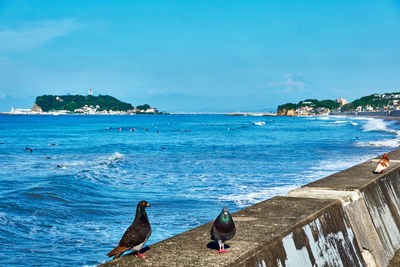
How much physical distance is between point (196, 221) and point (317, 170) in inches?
453

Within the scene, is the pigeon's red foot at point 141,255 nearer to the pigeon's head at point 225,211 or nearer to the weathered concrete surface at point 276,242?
the weathered concrete surface at point 276,242

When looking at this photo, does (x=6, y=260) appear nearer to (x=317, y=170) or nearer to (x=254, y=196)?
(x=254, y=196)

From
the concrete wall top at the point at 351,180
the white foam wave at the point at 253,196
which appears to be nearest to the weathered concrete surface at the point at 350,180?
the concrete wall top at the point at 351,180

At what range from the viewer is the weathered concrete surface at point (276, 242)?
3.87 m

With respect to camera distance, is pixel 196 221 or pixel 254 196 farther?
pixel 254 196

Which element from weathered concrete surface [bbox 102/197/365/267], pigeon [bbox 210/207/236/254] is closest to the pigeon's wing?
weathered concrete surface [bbox 102/197/365/267]

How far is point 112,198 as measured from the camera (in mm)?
15500

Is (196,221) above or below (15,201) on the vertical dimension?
below

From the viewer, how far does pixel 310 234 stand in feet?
15.2

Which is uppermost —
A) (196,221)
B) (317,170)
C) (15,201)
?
(15,201)

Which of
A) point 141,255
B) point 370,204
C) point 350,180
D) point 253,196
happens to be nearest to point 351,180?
point 350,180

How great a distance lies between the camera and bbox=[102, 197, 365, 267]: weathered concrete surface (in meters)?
3.87

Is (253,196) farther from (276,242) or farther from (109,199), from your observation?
(276,242)

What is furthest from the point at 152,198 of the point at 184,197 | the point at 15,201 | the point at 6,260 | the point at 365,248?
the point at 365,248
